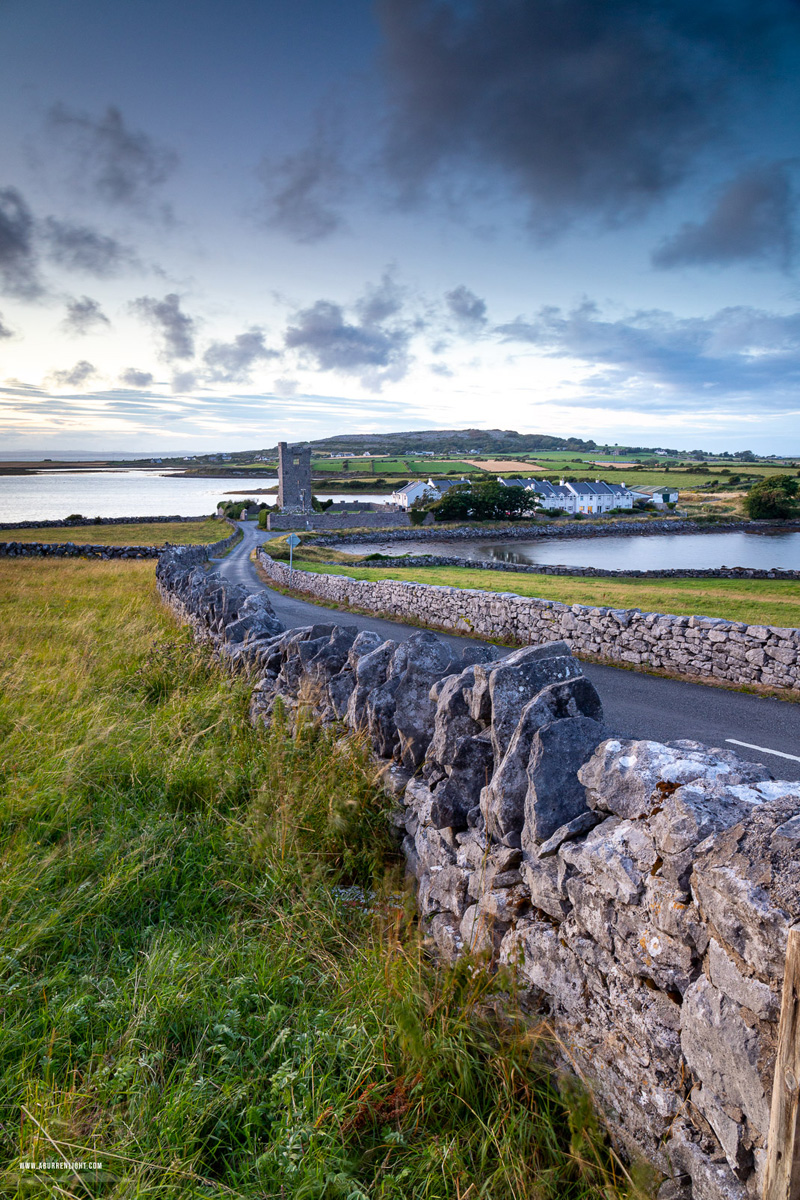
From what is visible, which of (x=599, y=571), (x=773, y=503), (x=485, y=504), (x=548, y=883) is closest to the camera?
(x=548, y=883)

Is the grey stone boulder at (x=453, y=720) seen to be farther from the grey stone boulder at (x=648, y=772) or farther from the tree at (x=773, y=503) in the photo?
the tree at (x=773, y=503)

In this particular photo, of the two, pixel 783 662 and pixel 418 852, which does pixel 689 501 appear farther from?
pixel 418 852

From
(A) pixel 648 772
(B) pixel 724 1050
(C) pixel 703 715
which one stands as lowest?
(C) pixel 703 715

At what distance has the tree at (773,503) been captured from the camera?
96812 mm

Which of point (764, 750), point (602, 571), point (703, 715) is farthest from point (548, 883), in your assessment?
point (602, 571)

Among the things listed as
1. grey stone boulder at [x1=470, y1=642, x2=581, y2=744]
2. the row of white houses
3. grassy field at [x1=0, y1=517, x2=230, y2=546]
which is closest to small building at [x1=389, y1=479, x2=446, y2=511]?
the row of white houses

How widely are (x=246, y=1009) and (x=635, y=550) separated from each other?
224ft

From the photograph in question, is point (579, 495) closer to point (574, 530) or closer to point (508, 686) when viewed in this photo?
point (574, 530)

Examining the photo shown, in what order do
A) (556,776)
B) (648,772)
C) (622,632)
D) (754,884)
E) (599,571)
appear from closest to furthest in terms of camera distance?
(754,884), (648,772), (556,776), (622,632), (599,571)

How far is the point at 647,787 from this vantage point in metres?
2.44

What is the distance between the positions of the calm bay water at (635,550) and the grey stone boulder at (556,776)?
4579cm

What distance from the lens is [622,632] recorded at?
1311cm

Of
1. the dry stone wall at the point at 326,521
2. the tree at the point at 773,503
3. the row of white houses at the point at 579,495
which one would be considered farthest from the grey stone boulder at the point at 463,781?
the row of white houses at the point at 579,495

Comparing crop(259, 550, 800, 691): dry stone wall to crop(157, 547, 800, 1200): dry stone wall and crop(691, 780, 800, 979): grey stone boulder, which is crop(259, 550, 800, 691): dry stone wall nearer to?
crop(157, 547, 800, 1200): dry stone wall
